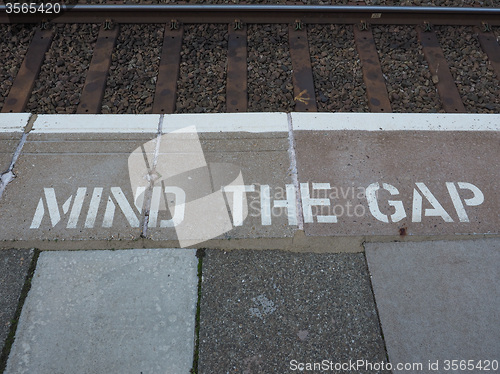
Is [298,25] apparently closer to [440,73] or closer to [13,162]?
[440,73]

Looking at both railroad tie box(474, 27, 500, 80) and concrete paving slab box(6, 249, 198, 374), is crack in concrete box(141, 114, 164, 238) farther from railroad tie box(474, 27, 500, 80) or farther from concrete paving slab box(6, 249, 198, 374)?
railroad tie box(474, 27, 500, 80)

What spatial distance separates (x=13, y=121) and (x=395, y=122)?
3.97 m

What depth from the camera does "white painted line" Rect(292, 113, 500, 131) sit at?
4.07m

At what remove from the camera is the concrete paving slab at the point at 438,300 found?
277 cm

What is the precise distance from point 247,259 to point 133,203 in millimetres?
1139

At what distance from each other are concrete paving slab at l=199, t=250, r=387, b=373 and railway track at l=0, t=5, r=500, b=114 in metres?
1.83

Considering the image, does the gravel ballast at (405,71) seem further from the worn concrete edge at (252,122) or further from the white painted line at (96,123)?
the white painted line at (96,123)

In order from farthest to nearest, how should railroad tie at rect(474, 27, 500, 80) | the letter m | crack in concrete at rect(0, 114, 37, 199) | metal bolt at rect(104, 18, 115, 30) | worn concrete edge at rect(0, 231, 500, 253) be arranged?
metal bolt at rect(104, 18, 115, 30) < railroad tie at rect(474, 27, 500, 80) < crack in concrete at rect(0, 114, 37, 199) < the letter m < worn concrete edge at rect(0, 231, 500, 253)

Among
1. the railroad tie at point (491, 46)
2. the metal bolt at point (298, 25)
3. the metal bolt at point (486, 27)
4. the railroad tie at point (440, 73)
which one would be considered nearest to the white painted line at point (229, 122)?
the metal bolt at point (298, 25)

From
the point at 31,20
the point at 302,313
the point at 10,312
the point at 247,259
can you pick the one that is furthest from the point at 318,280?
the point at 31,20

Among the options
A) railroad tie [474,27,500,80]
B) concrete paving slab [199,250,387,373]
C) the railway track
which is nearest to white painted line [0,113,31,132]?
the railway track

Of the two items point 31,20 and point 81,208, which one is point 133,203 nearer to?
point 81,208

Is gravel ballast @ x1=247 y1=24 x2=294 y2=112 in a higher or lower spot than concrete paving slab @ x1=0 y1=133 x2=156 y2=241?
higher

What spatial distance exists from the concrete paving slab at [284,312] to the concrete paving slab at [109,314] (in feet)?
0.58
